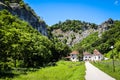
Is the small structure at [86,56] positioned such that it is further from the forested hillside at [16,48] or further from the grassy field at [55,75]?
the grassy field at [55,75]

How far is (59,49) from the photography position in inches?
5364

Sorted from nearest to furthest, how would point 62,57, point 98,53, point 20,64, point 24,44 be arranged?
1. point 24,44
2. point 20,64
3. point 62,57
4. point 98,53

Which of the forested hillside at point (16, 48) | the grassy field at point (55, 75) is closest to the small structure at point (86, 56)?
the forested hillside at point (16, 48)

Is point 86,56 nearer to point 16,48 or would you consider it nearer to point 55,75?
point 16,48

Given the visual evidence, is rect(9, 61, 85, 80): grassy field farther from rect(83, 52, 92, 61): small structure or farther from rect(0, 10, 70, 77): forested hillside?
rect(83, 52, 92, 61): small structure

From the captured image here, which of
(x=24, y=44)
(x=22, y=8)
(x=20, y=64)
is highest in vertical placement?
(x=22, y=8)

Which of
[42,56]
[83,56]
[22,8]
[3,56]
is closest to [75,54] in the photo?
[83,56]

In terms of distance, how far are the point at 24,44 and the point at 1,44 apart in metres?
15.4

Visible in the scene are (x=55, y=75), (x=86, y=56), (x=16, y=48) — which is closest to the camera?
(x=55, y=75)

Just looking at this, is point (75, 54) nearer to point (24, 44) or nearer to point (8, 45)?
point (24, 44)

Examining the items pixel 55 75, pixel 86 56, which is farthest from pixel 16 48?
pixel 86 56

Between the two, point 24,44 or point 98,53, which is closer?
point 24,44

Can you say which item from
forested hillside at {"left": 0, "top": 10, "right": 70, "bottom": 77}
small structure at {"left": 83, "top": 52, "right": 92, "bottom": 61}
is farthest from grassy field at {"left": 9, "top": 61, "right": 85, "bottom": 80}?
small structure at {"left": 83, "top": 52, "right": 92, "bottom": 61}

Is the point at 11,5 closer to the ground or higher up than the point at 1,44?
higher up
